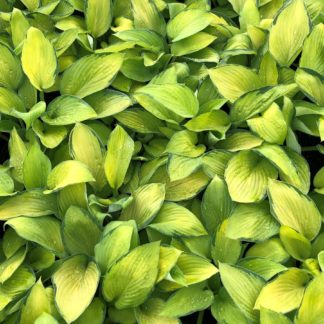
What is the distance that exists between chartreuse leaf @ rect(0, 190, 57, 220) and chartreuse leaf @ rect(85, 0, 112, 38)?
57cm

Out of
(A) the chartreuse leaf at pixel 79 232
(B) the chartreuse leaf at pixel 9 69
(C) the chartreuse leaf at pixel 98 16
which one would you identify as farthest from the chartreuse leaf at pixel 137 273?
(C) the chartreuse leaf at pixel 98 16

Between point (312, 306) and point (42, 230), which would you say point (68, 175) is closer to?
point (42, 230)

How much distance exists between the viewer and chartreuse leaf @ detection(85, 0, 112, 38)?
1623mm

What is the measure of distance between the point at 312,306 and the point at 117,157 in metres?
0.54

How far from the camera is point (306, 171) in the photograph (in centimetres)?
134

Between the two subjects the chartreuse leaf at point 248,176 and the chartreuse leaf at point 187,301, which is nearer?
the chartreuse leaf at point 187,301

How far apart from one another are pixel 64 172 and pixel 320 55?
0.72 metres

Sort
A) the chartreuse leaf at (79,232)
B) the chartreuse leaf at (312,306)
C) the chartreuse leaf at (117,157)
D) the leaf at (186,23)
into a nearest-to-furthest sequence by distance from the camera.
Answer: the chartreuse leaf at (312,306), the chartreuse leaf at (79,232), the chartreuse leaf at (117,157), the leaf at (186,23)

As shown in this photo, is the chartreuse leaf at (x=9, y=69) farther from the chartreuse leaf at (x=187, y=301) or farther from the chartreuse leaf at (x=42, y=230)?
the chartreuse leaf at (x=187, y=301)

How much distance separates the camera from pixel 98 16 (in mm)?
1633

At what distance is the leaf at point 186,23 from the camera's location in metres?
1.56

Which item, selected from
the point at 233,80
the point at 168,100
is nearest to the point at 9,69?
the point at 168,100

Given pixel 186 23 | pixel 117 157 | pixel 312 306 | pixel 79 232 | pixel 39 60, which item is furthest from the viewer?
pixel 186 23

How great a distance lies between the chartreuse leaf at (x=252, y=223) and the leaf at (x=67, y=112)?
41 cm
